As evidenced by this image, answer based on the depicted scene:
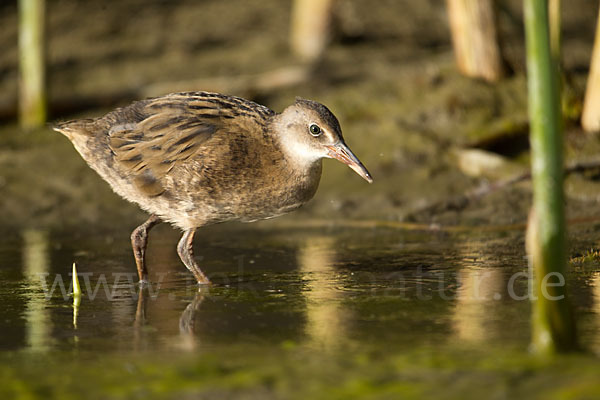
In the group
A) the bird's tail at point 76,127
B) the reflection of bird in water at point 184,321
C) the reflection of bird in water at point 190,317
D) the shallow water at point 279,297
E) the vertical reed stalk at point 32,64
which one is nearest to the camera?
the shallow water at point 279,297

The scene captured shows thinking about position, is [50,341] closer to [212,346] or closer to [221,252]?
[212,346]

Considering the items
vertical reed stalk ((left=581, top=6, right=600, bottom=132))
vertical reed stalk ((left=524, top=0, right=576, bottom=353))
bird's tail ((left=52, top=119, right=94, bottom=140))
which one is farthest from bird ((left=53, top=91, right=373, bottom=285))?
vertical reed stalk ((left=581, top=6, right=600, bottom=132))

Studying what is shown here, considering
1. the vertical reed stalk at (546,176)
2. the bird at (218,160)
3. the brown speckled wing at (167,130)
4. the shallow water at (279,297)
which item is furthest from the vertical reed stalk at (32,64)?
the vertical reed stalk at (546,176)

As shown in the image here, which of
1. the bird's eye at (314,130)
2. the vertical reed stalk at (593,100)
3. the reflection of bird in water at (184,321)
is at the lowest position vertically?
the reflection of bird in water at (184,321)

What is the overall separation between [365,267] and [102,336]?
2261 millimetres

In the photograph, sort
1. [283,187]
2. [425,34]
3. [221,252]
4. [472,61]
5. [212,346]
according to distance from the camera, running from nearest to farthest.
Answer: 1. [212,346]
2. [283,187]
3. [221,252]
4. [472,61]
5. [425,34]

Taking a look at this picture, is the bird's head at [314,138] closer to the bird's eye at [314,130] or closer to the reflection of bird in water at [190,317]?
the bird's eye at [314,130]

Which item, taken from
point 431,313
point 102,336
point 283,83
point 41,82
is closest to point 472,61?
point 283,83

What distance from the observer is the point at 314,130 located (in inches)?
249

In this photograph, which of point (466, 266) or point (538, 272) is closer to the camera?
point (538, 272)

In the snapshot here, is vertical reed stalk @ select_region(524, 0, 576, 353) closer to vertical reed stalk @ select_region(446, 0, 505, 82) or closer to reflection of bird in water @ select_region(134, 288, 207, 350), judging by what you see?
reflection of bird in water @ select_region(134, 288, 207, 350)

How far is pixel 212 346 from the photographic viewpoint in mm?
4469

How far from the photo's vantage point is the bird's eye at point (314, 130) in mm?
6320

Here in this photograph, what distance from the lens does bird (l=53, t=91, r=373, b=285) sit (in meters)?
6.26
